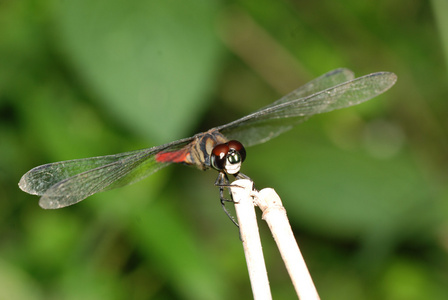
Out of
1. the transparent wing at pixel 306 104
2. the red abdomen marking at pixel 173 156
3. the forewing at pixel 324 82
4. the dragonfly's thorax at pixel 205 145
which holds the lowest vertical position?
the dragonfly's thorax at pixel 205 145

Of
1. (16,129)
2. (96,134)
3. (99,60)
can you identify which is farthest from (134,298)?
(99,60)

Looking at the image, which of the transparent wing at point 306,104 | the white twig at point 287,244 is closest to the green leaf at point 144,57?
the transparent wing at point 306,104

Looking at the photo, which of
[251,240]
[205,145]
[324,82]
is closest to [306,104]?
[324,82]

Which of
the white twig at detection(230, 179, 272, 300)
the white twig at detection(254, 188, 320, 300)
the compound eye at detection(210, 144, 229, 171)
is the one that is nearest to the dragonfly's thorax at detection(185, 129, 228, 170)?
the compound eye at detection(210, 144, 229, 171)

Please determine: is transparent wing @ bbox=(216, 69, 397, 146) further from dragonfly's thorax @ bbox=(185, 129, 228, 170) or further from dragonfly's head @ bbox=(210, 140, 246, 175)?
dragonfly's head @ bbox=(210, 140, 246, 175)

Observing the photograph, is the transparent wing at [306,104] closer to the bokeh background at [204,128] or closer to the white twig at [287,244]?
the bokeh background at [204,128]

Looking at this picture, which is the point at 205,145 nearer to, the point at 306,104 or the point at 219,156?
the point at 219,156
